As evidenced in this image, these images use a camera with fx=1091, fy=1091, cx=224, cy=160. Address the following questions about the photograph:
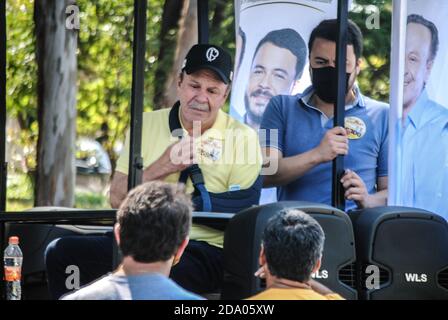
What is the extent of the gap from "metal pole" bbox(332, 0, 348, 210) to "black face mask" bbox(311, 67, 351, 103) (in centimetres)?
23

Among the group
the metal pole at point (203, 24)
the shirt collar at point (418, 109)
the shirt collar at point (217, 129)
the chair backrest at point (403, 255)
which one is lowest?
the chair backrest at point (403, 255)

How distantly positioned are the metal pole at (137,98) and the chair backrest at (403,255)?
143 cm

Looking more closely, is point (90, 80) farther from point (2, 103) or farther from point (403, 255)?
point (403, 255)

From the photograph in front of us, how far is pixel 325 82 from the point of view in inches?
266

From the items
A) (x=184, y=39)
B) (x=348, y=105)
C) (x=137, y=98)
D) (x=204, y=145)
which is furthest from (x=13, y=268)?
(x=184, y=39)

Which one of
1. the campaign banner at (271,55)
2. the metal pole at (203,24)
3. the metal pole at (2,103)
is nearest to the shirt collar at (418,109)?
the campaign banner at (271,55)

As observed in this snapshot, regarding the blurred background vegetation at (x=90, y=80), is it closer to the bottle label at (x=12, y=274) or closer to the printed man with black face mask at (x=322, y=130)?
the printed man with black face mask at (x=322, y=130)

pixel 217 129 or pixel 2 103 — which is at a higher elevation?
pixel 2 103

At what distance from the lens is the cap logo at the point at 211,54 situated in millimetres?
6719

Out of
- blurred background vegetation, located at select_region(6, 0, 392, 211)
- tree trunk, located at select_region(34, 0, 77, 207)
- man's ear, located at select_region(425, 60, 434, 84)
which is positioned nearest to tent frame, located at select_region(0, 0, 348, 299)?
man's ear, located at select_region(425, 60, 434, 84)

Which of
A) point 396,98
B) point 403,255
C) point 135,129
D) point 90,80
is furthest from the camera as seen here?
point 90,80

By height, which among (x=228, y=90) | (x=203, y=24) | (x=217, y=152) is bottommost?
(x=217, y=152)

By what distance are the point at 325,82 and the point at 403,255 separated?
1.57 metres
